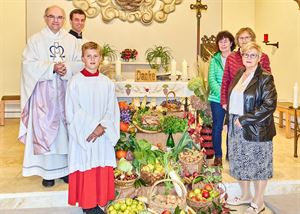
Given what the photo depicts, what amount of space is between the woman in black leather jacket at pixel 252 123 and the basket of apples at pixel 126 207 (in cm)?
82

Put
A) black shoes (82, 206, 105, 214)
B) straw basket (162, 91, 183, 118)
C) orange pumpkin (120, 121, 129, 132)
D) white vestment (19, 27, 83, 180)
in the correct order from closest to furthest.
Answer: black shoes (82, 206, 105, 214)
white vestment (19, 27, 83, 180)
orange pumpkin (120, 121, 129, 132)
straw basket (162, 91, 183, 118)

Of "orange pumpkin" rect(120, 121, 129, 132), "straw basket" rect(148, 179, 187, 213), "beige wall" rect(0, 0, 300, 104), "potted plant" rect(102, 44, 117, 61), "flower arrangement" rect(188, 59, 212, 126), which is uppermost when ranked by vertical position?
"beige wall" rect(0, 0, 300, 104)

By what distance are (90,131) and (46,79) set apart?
812mm

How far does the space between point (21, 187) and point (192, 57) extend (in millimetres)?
4760

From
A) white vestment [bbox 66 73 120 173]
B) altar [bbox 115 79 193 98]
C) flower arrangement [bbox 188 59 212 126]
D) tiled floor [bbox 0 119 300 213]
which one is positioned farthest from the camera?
altar [bbox 115 79 193 98]

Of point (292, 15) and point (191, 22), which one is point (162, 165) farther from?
point (191, 22)

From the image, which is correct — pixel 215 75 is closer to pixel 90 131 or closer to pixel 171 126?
pixel 171 126

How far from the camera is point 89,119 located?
274 centimetres

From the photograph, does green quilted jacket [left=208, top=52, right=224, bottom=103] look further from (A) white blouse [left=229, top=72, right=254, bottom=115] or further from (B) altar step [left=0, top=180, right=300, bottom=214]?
(B) altar step [left=0, top=180, right=300, bottom=214]

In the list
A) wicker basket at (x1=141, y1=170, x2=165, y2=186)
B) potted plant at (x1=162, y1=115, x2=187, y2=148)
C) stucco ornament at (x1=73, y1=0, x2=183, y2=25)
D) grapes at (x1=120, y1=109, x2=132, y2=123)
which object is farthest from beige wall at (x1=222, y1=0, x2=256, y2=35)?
wicker basket at (x1=141, y1=170, x2=165, y2=186)

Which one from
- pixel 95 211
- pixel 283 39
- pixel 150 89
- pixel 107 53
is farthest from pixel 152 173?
pixel 283 39

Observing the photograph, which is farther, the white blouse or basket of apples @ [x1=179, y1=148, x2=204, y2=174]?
basket of apples @ [x1=179, y1=148, x2=204, y2=174]

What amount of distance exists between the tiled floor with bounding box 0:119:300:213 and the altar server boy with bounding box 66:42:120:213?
60 centimetres

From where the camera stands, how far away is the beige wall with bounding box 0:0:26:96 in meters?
6.89
